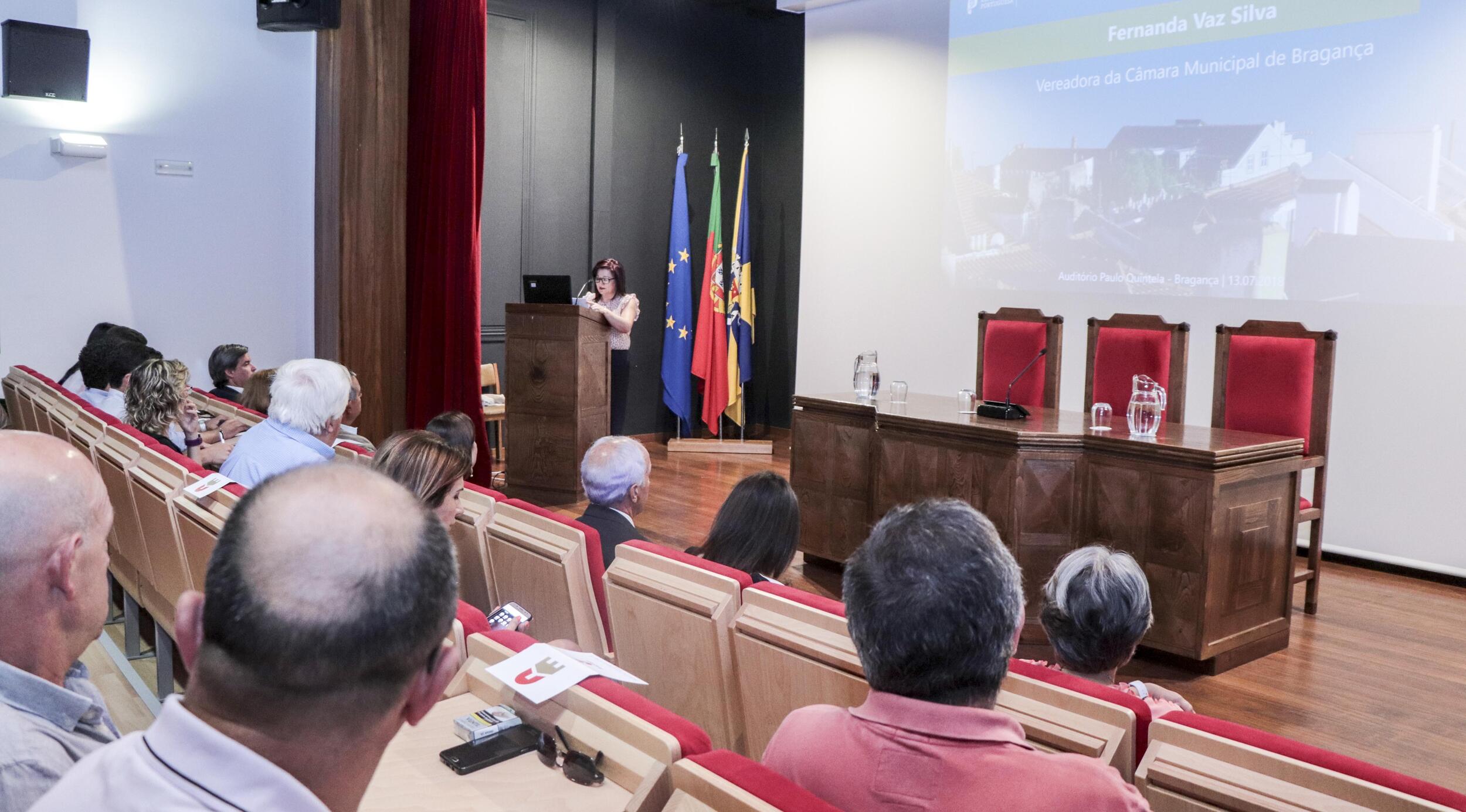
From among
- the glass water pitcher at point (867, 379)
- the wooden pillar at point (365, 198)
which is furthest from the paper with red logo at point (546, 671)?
the wooden pillar at point (365, 198)

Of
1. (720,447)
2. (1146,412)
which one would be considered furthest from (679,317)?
(1146,412)

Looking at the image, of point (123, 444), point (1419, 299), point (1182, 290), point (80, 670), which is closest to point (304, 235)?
point (123, 444)

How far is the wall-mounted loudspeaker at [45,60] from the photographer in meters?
5.38

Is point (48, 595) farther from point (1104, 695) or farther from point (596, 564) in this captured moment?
point (1104, 695)

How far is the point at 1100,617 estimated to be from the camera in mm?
2117

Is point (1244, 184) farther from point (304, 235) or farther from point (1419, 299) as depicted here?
point (304, 235)

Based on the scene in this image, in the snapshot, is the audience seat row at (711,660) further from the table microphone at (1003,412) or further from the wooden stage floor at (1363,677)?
the table microphone at (1003,412)

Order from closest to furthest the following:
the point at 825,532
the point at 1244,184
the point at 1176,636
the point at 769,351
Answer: the point at 1176,636
the point at 825,532
the point at 1244,184
the point at 769,351

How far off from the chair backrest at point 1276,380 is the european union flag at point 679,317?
458 cm

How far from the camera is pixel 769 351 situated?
9.15 m

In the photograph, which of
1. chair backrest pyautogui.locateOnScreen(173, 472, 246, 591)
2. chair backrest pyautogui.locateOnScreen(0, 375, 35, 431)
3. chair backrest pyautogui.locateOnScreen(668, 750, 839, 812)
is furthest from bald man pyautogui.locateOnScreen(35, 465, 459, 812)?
chair backrest pyautogui.locateOnScreen(0, 375, 35, 431)

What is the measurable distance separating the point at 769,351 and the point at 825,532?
14.5ft

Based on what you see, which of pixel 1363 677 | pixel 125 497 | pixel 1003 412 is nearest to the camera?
pixel 125 497

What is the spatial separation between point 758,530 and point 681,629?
529 mm
